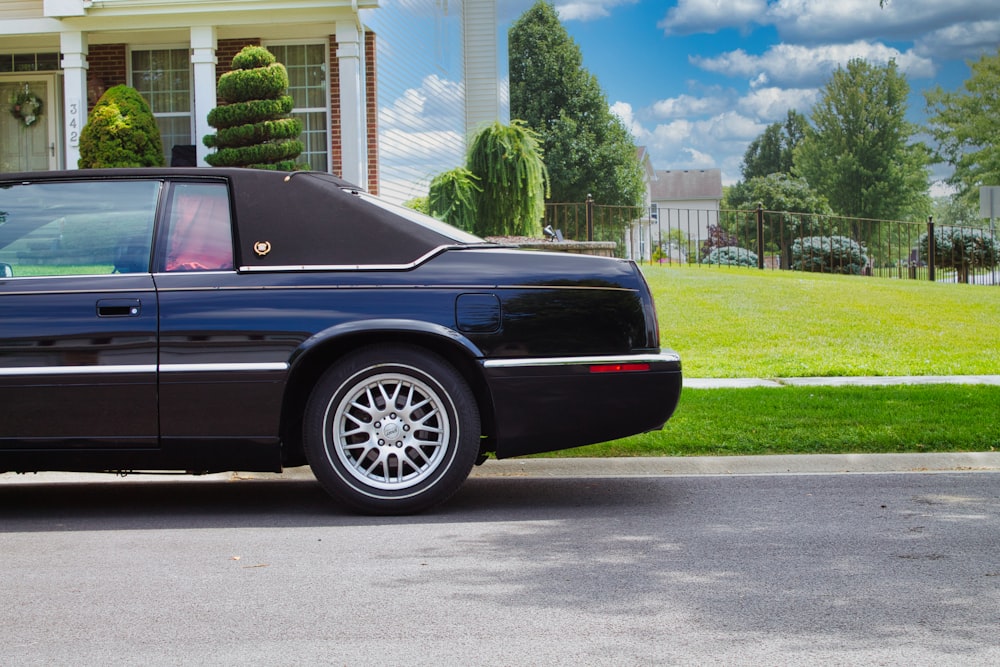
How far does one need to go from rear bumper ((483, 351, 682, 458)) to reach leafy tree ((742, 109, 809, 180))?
348ft

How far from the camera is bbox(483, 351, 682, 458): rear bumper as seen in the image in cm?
567

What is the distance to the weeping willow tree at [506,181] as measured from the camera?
17406mm

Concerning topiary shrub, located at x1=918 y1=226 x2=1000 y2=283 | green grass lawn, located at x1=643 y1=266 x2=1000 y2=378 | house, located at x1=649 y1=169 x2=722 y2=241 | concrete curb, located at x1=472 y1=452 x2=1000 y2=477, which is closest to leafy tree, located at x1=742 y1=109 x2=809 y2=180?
house, located at x1=649 y1=169 x2=722 y2=241

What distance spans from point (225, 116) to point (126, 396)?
387 inches

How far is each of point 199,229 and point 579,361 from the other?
6.69 feet

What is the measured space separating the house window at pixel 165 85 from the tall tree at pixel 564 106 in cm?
4033

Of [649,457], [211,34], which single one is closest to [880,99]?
[211,34]

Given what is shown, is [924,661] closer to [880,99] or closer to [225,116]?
[225,116]

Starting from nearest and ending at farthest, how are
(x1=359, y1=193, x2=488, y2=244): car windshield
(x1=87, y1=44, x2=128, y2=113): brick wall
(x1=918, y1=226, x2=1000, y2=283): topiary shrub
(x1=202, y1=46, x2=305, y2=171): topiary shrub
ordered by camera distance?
(x1=359, y1=193, x2=488, y2=244): car windshield < (x1=202, y1=46, x2=305, y2=171): topiary shrub < (x1=87, y1=44, x2=128, y2=113): brick wall < (x1=918, y1=226, x2=1000, y2=283): topiary shrub

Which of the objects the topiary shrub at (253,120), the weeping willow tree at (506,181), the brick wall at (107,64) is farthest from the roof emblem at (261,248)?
the brick wall at (107,64)

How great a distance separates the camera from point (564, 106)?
190 feet

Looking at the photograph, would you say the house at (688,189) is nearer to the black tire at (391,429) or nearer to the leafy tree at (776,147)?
the leafy tree at (776,147)

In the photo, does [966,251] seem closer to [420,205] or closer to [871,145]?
[420,205]

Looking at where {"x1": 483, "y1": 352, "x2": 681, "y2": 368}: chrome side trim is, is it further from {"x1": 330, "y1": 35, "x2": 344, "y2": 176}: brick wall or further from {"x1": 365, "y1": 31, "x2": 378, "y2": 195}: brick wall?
{"x1": 365, "y1": 31, "x2": 378, "y2": 195}: brick wall
